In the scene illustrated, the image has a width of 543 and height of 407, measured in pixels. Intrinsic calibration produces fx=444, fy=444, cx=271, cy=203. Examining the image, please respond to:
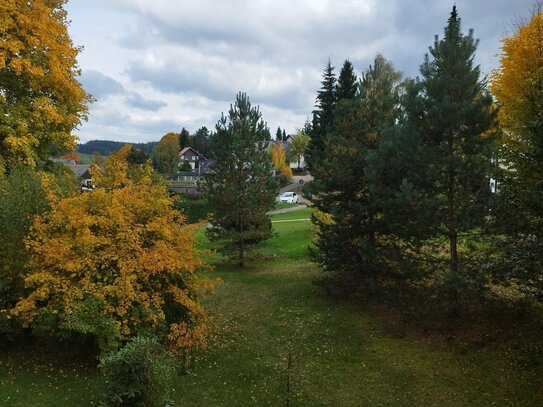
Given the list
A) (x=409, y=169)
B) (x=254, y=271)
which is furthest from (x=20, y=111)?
(x=409, y=169)

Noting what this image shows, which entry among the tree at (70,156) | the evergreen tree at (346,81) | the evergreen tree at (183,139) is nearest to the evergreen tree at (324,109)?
the evergreen tree at (346,81)

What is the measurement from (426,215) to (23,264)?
10046 mm

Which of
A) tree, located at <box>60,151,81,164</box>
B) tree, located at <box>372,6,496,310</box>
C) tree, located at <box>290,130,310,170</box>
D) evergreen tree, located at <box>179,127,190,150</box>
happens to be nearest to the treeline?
tree, located at <box>372,6,496,310</box>

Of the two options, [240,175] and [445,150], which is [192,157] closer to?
[240,175]

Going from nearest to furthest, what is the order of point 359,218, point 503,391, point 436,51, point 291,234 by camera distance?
1. point 503,391
2. point 436,51
3. point 359,218
4. point 291,234

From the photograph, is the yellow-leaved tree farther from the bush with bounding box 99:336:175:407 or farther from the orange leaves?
the orange leaves

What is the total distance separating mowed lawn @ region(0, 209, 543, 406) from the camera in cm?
917

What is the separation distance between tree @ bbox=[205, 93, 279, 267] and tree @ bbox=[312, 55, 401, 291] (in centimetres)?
518

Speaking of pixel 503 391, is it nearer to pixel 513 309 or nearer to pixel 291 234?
pixel 513 309

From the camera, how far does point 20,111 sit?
1636cm

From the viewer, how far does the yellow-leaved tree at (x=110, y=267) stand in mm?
10000

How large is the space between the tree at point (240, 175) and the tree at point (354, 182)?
518 cm

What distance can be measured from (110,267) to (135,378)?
3.38 meters

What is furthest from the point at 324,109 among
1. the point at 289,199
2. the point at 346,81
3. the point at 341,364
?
the point at 341,364
